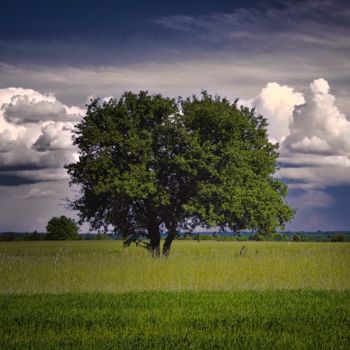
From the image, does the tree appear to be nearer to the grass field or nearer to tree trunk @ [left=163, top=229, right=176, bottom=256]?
tree trunk @ [left=163, top=229, right=176, bottom=256]

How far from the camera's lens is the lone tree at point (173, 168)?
118 feet

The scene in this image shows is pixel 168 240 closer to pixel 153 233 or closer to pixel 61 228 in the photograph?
pixel 153 233

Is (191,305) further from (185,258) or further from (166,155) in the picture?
(166,155)

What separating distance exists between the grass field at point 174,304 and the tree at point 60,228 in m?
83.5

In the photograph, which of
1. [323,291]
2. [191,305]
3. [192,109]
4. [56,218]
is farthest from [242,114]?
[56,218]

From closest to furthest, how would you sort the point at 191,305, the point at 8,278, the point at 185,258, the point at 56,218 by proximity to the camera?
the point at 191,305, the point at 8,278, the point at 185,258, the point at 56,218

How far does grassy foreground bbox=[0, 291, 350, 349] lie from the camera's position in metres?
12.8

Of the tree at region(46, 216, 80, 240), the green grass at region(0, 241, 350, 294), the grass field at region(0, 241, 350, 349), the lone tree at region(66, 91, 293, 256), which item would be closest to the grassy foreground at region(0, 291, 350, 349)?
the grass field at region(0, 241, 350, 349)

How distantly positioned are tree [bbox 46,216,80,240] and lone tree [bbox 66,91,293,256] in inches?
2968

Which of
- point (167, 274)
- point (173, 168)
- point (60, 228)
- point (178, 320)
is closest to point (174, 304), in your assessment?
point (178, 320)

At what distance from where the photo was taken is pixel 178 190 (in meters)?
38.0

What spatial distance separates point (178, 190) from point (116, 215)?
4.57 m

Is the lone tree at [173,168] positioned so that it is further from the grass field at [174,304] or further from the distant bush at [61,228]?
the distant bush at [61,228]

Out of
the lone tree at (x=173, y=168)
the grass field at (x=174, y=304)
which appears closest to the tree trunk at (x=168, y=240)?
the lone tree at (x=173, y=168)
